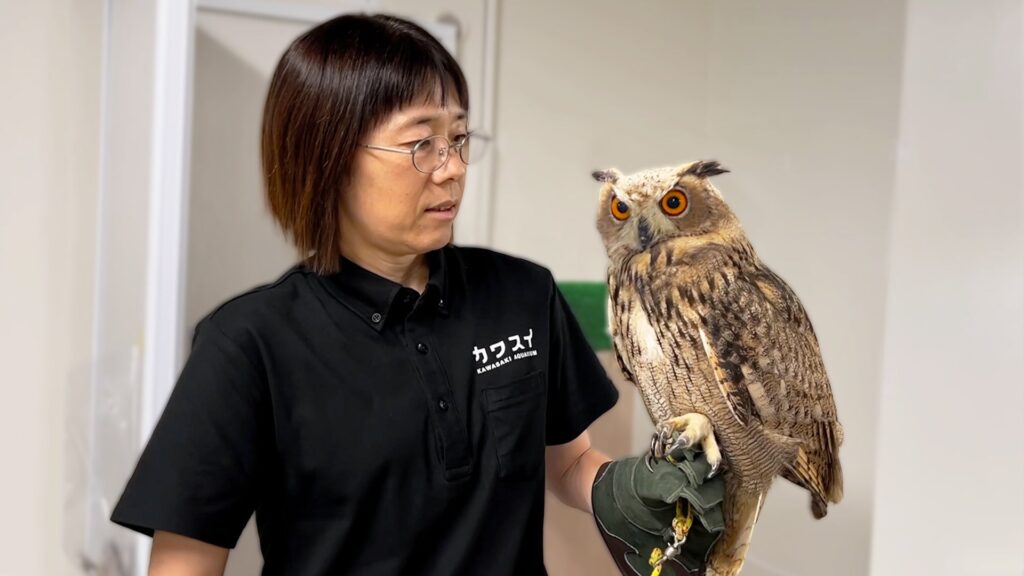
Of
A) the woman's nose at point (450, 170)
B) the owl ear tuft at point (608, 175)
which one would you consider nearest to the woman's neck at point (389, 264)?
the woman's nose at point (450, 170)

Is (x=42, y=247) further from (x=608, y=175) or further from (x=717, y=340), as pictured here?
(x=717, y=340)

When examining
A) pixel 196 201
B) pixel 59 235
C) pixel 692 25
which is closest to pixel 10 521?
pixel 59 235

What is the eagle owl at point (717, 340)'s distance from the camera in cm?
86

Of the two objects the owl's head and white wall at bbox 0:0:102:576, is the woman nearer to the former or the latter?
the owl's head

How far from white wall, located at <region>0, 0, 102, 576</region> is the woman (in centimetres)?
74

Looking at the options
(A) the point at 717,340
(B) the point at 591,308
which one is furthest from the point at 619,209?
(B) the point at 591,308

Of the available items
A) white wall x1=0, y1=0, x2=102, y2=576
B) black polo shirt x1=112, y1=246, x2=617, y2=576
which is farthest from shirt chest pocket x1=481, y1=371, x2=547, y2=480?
white wall x1=0, y1=0, x2=102, y2=576

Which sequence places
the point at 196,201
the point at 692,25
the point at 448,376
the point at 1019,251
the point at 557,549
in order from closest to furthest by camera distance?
1. the point at 1019,251
2. the point at 448,376
3. the point at 692,25
4. the point at 557,549
5. the point at 196,201

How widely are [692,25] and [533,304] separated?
1.52 ft

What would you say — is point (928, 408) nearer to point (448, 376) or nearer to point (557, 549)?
point (448, 376)

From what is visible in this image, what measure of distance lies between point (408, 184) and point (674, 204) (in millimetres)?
279

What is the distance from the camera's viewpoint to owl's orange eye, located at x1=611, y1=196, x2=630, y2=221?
894 mm

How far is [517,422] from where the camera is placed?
103cm

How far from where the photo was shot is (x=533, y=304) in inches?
43.1
